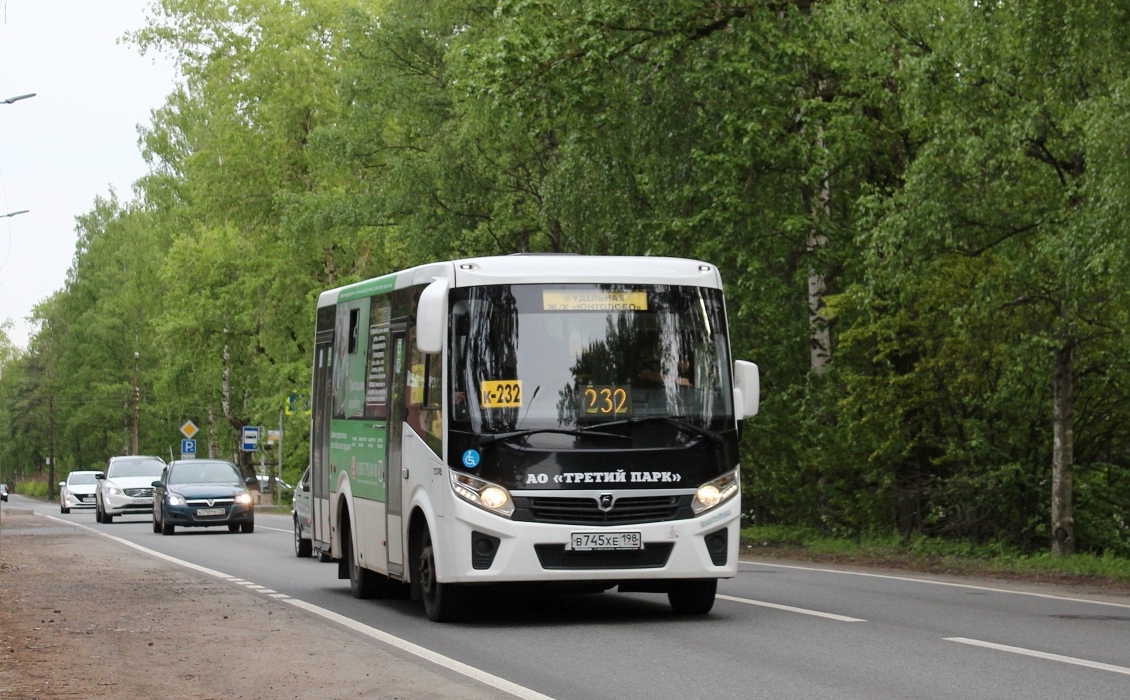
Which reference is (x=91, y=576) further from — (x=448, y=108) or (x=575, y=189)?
(x=448, y=108)

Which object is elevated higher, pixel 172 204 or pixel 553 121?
pixel 172 204

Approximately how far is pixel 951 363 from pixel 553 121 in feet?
23.5

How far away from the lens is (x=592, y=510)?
46.3 ft

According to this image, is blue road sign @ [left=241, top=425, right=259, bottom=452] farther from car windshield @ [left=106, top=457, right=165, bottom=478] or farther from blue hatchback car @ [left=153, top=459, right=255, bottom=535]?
blue hatchback car @ [left=153, top=459, right=255, bottom=535]

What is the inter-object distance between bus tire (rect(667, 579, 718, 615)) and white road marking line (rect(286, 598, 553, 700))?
259cm

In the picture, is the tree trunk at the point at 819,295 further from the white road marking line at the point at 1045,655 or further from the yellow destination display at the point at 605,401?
the white road marking line at the point at 1045,655

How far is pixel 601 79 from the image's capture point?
27.7m

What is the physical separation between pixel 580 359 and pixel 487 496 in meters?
1.32

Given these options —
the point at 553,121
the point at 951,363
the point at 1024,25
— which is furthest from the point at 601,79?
the point at 1024,25

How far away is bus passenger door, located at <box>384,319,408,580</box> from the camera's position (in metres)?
15.4

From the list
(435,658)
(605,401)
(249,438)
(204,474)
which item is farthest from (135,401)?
(435,658)

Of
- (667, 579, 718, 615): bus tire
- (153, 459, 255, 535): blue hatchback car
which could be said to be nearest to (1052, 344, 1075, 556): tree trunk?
(667, 579, 718, 615): bus tire

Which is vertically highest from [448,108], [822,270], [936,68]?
[448,108]

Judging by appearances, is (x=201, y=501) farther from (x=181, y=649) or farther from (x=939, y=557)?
(x=181, y=649)
